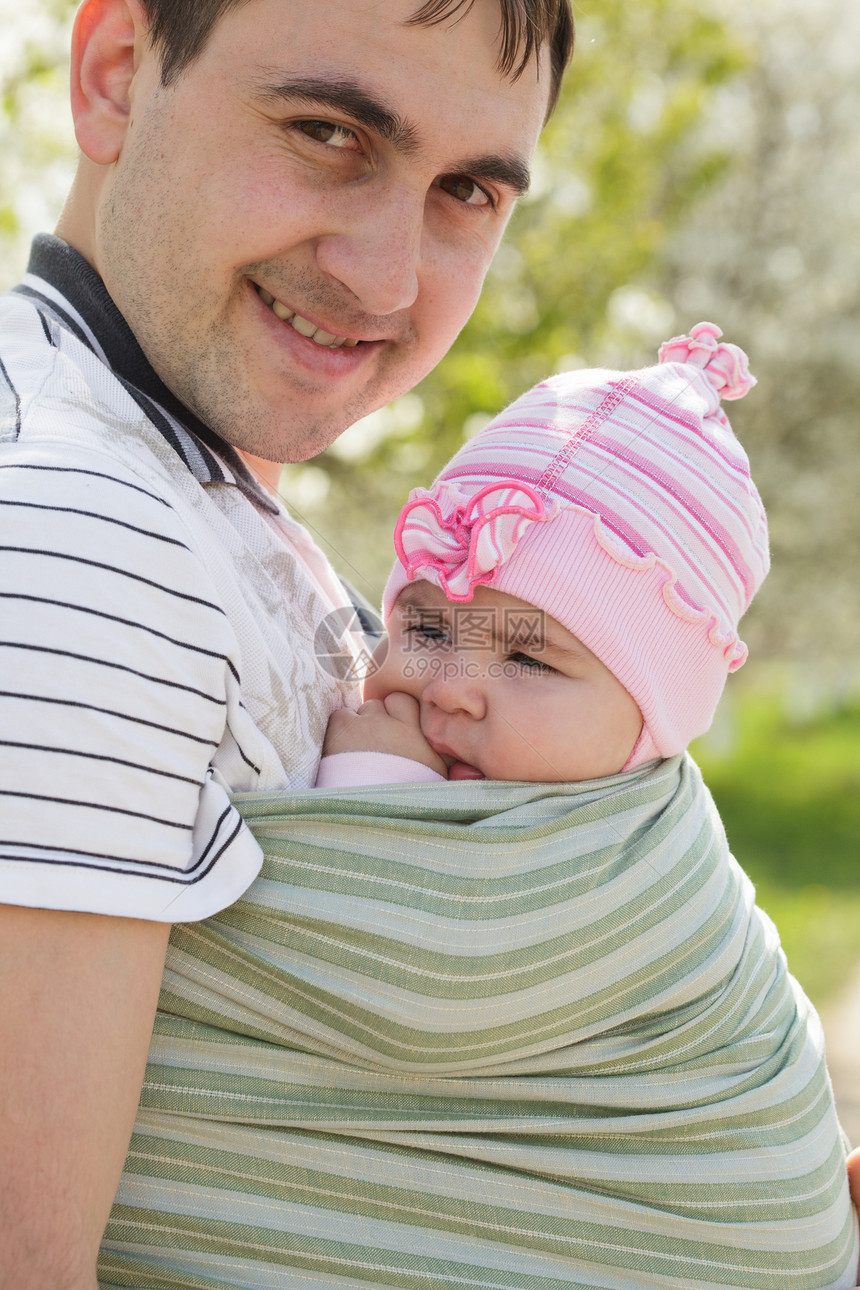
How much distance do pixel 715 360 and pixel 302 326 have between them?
0.89 m

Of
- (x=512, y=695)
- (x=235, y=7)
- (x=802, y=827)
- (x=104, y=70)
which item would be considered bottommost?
(x=802, y=827)

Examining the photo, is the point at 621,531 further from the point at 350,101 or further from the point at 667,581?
the point at 350,101

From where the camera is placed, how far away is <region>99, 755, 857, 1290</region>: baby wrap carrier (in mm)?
1412

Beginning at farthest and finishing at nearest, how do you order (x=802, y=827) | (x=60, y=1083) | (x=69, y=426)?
(x=802, y=827) < (x=69, y=426) < (x=60, y=1083)

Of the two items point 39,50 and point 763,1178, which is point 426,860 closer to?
point 763,1178

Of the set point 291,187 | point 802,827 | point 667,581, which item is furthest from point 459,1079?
point 802,827

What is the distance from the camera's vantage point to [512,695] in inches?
72.3

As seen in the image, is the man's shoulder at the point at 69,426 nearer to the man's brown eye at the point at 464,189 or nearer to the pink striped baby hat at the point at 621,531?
the pink striped baby hat at the point at 621,531

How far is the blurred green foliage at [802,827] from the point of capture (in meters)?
8.29

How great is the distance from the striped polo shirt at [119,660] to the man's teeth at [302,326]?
319 mm

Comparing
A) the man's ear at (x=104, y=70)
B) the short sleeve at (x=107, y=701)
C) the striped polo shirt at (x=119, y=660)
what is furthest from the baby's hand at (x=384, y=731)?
the man's ear at (x=104, y=70)

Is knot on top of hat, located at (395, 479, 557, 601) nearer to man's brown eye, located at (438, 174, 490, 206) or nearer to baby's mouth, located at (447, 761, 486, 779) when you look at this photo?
baby's mouth, located at (447, 761, 486, 779)

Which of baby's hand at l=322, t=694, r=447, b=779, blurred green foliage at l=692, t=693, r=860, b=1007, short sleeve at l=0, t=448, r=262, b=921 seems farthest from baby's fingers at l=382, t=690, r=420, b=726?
blurred green foliage at l=692, t=693, r=860, b=1007

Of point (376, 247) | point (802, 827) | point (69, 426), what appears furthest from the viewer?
point (802, 827)
